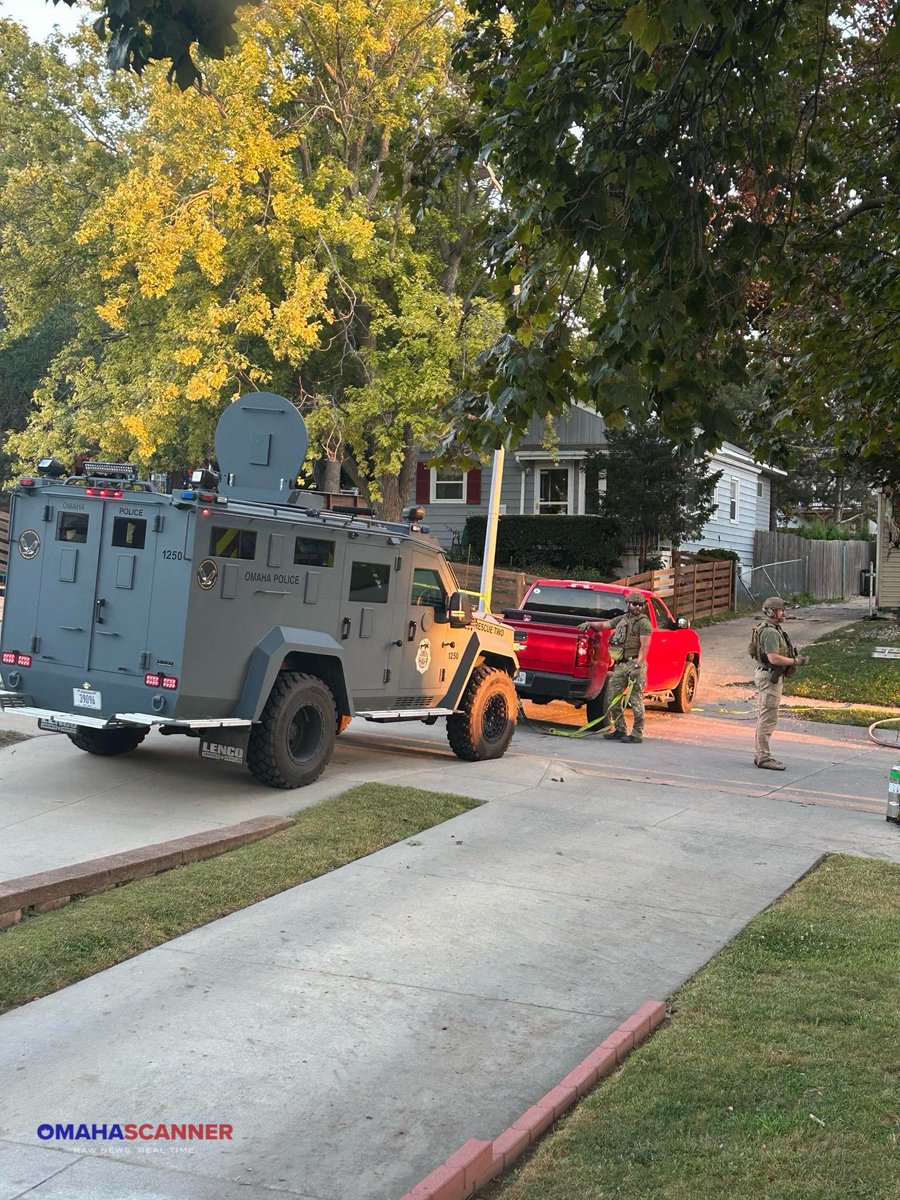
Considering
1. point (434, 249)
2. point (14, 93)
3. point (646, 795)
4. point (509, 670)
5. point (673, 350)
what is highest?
point (14, 93)

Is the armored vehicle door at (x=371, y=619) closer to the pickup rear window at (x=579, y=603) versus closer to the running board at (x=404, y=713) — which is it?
the running board at (x=404, y=713)

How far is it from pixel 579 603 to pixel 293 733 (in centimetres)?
660

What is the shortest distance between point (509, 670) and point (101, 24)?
29.2 feet

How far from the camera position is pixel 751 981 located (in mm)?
6340

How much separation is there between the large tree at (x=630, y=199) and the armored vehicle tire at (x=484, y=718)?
6.61m

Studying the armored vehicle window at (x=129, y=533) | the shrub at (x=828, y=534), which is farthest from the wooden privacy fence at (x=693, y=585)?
the armored vehicle window at (x=129, y=533)

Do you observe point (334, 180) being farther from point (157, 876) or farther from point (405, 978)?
point (405, 978)

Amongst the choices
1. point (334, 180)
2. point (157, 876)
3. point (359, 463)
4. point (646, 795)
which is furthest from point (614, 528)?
point (157, 876)

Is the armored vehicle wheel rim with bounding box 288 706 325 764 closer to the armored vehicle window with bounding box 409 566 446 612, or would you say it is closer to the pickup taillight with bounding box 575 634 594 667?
the armored vehicle window with bounding box 409 566 446 612

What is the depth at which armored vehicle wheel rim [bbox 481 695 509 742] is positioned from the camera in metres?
13.1

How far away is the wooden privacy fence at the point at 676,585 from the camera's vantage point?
2720 centimetres

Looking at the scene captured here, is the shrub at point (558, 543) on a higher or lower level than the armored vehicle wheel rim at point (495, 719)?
higher

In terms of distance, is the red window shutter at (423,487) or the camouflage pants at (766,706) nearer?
the camouflage pants at (766,706)

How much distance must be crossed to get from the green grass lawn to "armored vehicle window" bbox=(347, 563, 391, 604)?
33.9ft
